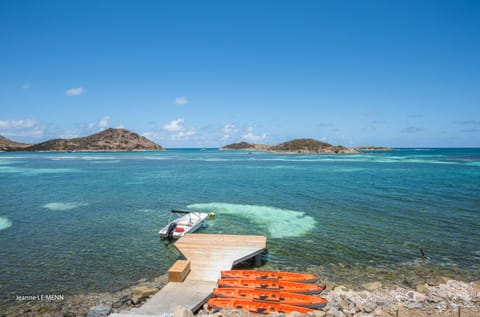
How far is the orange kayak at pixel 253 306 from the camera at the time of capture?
1062 cm

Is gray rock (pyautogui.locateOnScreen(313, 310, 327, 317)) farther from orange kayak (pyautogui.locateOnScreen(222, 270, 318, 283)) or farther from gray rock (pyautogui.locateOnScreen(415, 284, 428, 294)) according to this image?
gray rock (pyautogui.locateOnScreen(415, 284, 428, 294))

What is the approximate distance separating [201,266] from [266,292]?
3935mm

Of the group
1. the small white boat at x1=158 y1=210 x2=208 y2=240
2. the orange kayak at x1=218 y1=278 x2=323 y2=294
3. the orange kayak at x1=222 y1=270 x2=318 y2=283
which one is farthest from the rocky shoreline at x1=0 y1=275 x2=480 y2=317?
the small white boat at x1=158 y1=210 x2=208 y2=240

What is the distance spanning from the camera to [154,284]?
44.3ft

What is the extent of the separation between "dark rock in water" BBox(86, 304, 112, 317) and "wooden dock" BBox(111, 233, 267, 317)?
4.89ft

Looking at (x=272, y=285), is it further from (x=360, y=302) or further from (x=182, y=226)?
(x=182, y=226)

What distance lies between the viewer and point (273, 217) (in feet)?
83.1

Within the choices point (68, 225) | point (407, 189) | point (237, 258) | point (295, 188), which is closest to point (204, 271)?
point (237, 258)

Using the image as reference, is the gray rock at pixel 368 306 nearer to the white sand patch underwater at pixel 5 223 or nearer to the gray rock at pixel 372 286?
the gray rock at pixel 372 286

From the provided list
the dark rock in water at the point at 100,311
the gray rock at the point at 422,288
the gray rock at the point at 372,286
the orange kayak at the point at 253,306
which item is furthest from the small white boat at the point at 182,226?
the gray rock at the point at 422,288

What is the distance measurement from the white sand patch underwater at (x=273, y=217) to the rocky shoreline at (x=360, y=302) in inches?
322

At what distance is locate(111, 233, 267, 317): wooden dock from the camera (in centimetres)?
1092

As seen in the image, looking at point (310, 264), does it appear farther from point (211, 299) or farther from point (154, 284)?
point (154, 284)

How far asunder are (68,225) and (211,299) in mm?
17232
